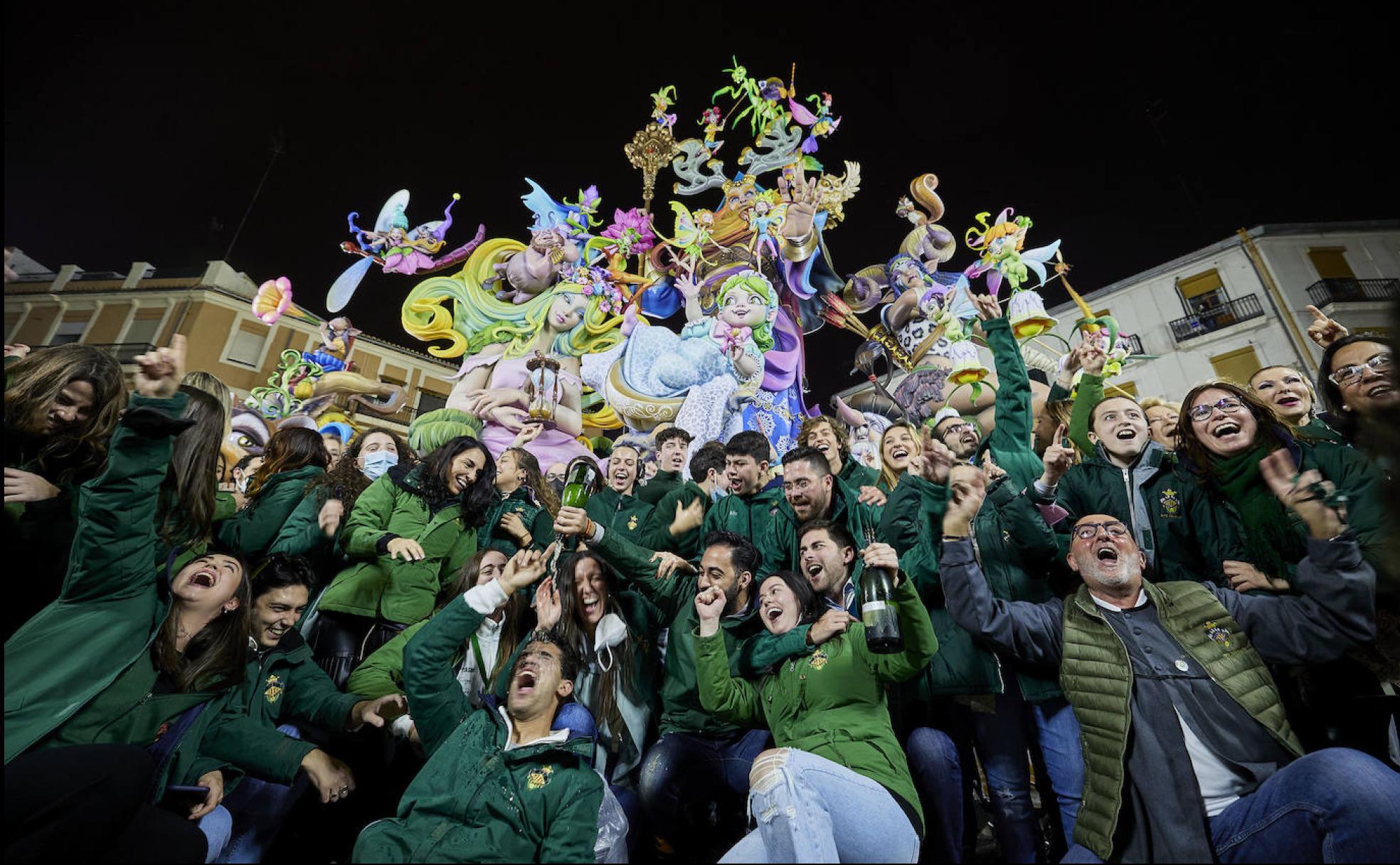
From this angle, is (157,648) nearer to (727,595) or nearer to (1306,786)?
(727,595)

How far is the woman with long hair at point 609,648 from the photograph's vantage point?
301cm

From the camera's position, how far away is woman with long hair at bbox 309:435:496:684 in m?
3.30

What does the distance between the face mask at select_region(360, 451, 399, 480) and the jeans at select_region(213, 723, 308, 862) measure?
9.92 feet

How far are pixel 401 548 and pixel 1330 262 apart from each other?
2114 centimetres

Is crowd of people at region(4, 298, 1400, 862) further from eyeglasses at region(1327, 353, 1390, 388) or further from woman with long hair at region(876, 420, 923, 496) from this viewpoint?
woman with long hair at region(876, 420, 923, 496)

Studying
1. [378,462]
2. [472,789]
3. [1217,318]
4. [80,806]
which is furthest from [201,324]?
[1217,318]

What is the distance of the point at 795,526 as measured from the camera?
3.79 m

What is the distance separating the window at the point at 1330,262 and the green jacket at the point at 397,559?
20355 mm

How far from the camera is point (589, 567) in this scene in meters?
3.37

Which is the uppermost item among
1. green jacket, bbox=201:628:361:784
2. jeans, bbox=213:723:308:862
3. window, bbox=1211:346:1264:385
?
window, bbox=1211:346:1264:385

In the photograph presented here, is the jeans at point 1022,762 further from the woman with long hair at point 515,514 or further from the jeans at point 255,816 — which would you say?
the jeans at point 255,816

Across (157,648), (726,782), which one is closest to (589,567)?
(726,782)

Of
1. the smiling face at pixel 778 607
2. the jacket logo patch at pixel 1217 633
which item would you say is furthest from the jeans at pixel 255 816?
the jacket logo patch at pixel 1217 633

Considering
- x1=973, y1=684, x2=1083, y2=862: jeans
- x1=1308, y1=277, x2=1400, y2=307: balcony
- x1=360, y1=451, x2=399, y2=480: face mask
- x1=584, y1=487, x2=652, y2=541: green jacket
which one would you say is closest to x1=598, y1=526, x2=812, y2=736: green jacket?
x1=584, y1=487, x2=652, y2=541: green jacket
